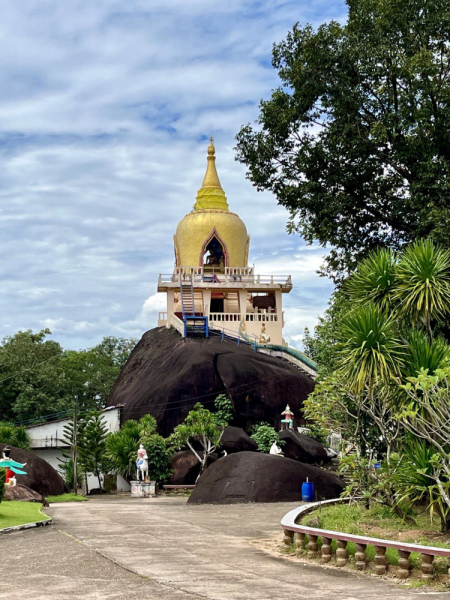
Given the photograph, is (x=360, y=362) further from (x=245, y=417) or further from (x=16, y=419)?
(x=16, y=419)

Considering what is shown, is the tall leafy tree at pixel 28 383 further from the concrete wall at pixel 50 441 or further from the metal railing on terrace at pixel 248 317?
the metal railing on terrace at pixel 248 317

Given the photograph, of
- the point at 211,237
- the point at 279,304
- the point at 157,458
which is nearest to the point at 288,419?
the point at 157,458

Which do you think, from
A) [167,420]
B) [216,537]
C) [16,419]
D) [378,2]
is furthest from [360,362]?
[16,419]

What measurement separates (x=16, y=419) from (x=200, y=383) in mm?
16579

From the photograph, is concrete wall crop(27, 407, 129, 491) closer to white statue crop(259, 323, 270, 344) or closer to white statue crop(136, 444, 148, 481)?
white statue crop(136, 444, 148, 481)

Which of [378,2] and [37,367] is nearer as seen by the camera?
[378,2]

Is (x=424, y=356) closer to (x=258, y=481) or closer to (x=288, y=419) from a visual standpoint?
(x=258, y=481)

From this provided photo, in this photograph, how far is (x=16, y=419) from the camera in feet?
153

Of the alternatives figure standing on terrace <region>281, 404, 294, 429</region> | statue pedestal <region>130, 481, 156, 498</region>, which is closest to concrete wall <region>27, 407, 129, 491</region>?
statue pedestal <region>130, 481, 156, 498</region>

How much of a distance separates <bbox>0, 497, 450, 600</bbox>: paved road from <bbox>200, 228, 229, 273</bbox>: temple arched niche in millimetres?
32299

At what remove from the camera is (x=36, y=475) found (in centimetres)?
2808

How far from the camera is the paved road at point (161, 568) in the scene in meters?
8.06

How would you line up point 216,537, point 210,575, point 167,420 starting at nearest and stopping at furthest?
1. point 210,575
2. point 216,537
3. point 167,420

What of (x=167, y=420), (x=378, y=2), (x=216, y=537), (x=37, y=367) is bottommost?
(x=216, y=537)
